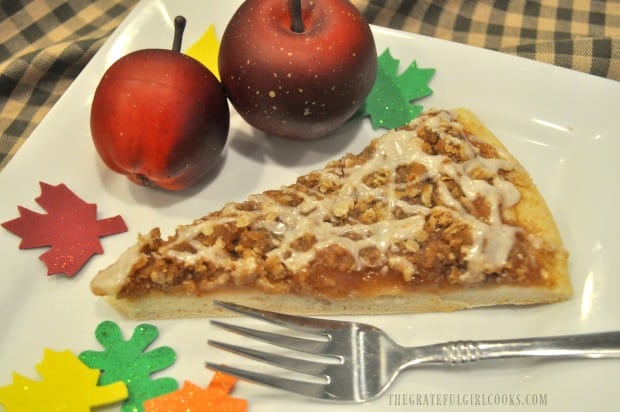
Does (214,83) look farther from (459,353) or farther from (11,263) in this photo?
(459,353)

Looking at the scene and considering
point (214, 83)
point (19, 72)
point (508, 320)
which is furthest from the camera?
point (19, 72)

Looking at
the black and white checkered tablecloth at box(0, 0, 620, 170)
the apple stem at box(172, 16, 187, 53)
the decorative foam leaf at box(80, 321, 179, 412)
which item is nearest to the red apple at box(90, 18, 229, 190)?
the apple stem at box(172, 16, 187, 53)

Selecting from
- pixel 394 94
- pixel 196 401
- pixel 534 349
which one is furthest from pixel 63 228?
pixel 534 349

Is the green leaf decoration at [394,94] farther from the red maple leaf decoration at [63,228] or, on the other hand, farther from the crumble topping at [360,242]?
the red maple leaf decoration at [63,228]

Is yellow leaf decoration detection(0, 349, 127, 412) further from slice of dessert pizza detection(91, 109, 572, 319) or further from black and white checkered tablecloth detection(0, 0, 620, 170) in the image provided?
black and white checkered tablecloth detection(0, 0, 620, 170)

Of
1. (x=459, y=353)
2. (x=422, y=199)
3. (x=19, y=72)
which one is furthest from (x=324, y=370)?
(x=19, y=72)
